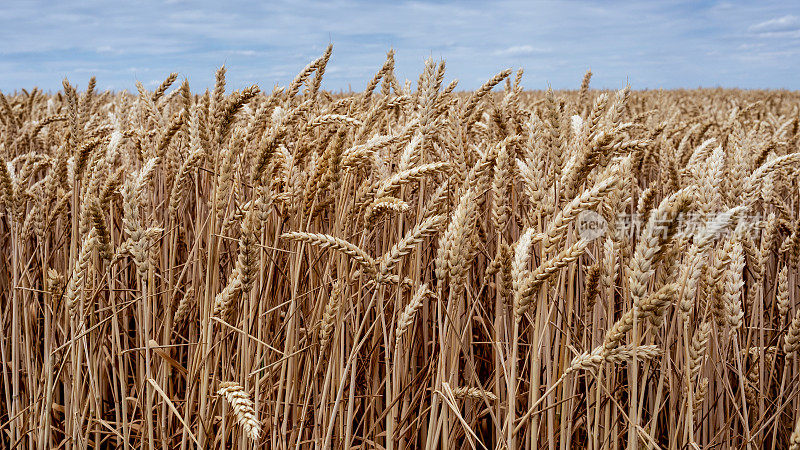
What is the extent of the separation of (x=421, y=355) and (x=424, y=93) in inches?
36.2

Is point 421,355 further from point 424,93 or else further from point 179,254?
point 179,254

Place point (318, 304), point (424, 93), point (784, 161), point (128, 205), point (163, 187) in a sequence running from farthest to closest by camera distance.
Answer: point (163, 187) → point (784, 161) → point (424, 93) → point (318, 304) → point (128, 205)

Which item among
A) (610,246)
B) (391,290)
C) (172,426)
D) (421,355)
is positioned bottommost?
(172,426)

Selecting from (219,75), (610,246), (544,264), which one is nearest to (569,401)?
(610,246)

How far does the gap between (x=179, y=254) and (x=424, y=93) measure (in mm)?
1583

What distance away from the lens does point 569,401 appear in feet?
4.98

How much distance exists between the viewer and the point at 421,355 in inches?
83.4

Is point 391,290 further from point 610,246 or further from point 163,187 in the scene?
point 163,187

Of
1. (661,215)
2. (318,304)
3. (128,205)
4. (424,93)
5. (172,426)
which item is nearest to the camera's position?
(661,215)

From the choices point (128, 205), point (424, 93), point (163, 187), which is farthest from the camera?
point (163, 187)

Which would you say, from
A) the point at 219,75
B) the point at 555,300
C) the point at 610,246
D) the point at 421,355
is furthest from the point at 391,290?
the point at 219,75

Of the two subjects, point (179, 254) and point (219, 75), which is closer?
point (219, 75)

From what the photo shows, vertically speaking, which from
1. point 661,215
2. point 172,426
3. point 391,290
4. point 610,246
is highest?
point 661,215

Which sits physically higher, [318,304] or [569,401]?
[318,304]
